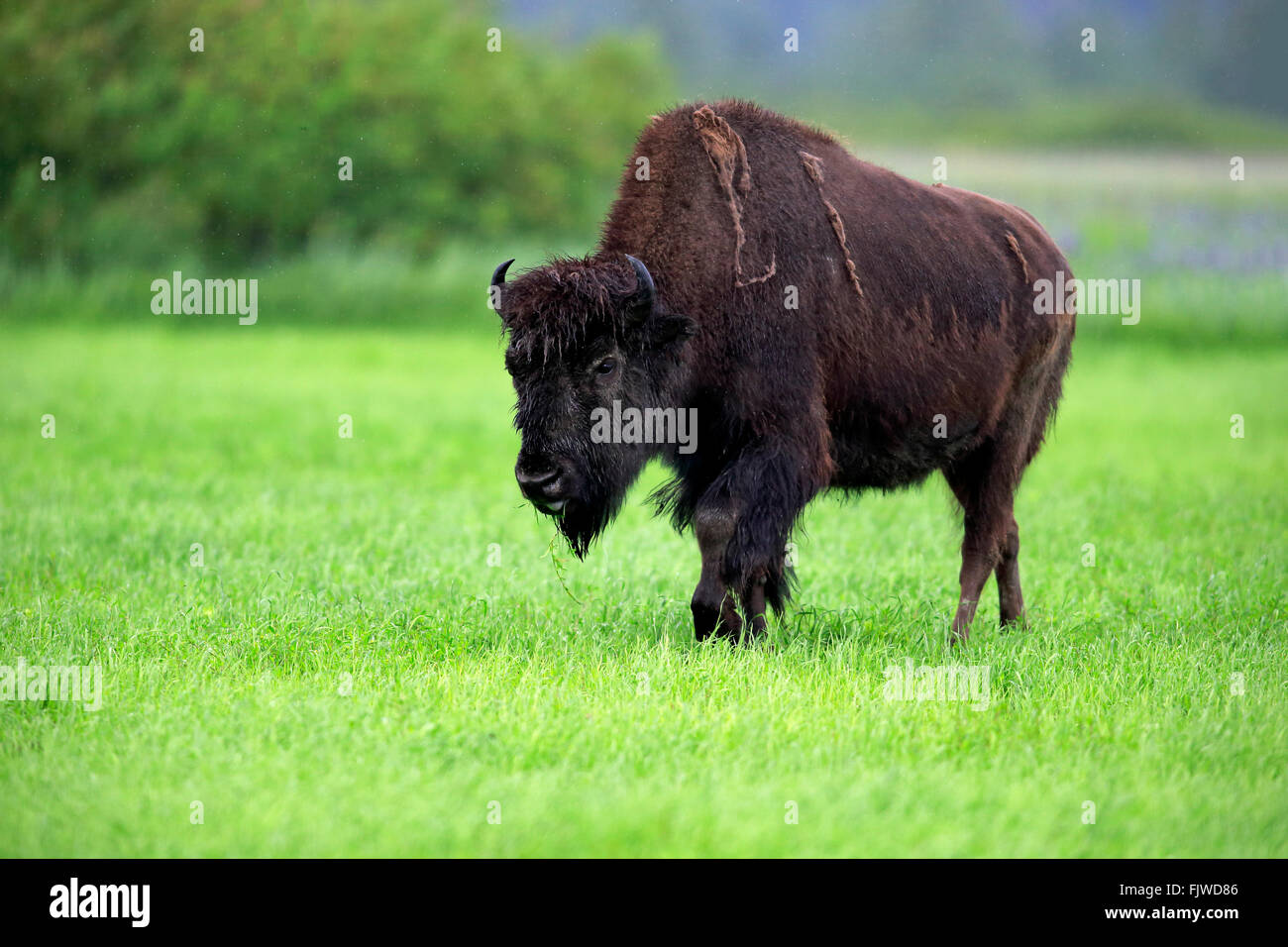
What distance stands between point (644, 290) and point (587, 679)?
5.64ft

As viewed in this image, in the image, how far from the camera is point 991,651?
6.82m

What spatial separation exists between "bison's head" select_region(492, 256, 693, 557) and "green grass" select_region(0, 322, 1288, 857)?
0.86m

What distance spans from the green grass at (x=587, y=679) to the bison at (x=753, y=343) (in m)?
0.69

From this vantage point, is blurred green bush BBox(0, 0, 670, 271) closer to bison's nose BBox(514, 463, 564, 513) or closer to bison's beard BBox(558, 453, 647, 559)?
bison's beard BBox(558, 453, 647, 559)

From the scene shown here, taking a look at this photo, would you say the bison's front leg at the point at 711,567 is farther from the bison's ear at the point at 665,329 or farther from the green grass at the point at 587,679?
the bison's ear at the point at 665,329

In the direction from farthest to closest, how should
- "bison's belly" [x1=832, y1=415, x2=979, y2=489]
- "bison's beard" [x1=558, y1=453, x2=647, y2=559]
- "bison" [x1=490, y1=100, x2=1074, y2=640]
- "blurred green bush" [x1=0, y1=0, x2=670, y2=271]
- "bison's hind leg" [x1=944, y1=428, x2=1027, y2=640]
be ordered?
"blurred green bush" [x1=0, y1=0, x2=670, y2=271], "bison's hind leg" [x1=944, y1=428, x2=1027, y2=640], "bison's belly" [x1=832, y1=415, x2=979, y2=489], "bison's beard" [x1=558, y1=453, x2=647, y2=559], "bison" [x1=490, y1=100, x2=1074, y2=640]

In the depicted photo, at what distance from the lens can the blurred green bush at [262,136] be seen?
23234 mm

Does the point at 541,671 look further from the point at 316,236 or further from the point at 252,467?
the point at 316,236

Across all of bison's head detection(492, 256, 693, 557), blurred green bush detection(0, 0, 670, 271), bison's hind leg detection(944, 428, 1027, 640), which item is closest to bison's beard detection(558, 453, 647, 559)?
bison's head detection(492, 256, 693, 557)

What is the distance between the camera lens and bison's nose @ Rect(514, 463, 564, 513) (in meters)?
6.09

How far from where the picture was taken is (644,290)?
623 cm

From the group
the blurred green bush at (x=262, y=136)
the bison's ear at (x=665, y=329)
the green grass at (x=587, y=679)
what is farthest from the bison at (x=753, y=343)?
the blurred green bush at (x=262, y=136)

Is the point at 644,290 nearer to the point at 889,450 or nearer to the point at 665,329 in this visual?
the point at 665,329

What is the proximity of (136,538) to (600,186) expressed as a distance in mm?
23628
